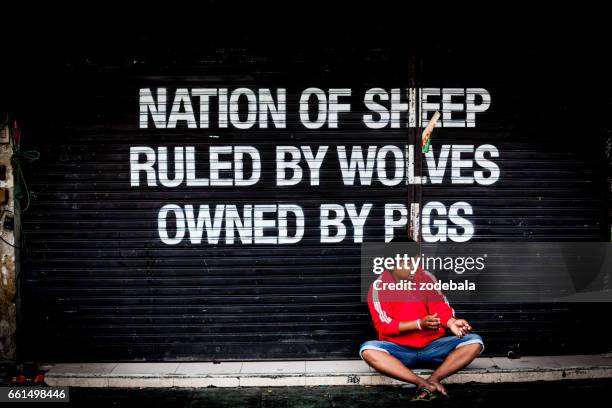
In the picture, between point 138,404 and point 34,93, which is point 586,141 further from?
point 34,93

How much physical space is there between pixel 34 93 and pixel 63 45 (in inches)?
23.5

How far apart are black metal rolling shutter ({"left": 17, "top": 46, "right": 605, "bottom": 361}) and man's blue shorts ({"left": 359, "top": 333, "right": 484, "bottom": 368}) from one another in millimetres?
700

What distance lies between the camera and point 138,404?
16.6 ft

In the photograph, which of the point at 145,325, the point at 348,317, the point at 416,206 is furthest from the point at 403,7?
the point at 145,325

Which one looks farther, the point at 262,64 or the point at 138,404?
the point at 262,64

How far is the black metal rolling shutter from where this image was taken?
19.0ft

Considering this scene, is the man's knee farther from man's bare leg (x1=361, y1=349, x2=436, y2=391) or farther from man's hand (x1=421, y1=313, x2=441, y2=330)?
man's hand (x1=421, y1=313, x2=441, y2=330)

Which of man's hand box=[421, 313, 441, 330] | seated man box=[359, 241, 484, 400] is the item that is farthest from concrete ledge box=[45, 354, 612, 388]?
man's hand box=[421, 313, 441, 330]

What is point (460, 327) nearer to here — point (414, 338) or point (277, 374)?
point (414, 338)

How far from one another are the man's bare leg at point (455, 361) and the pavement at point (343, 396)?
0.22 meters

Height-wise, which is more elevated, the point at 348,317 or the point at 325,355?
the point at 348,317

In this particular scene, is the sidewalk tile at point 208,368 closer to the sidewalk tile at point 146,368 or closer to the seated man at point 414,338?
the sidewalk tile at point 146,368

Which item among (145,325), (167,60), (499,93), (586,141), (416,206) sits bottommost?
(145,325)

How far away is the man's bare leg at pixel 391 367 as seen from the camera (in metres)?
5.01
